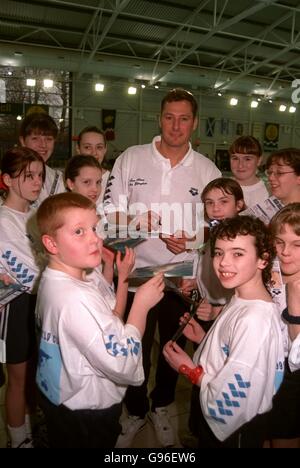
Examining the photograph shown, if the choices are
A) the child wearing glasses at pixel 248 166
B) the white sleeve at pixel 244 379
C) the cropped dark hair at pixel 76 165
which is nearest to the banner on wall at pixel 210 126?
the child wearing glasses at pixel 248 166

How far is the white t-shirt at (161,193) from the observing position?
229 cm

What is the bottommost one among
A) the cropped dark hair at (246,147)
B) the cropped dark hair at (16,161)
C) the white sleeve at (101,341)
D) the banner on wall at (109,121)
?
the white sleeve at (101,341)

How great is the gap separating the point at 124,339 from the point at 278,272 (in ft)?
2.74

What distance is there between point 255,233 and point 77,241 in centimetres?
74

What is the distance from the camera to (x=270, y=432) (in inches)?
67.5

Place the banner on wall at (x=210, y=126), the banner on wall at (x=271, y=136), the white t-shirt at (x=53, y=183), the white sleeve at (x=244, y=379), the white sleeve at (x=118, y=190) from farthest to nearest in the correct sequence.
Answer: the banner on wall at (x=271, y=136)
the banner on wall at (x=210, y=126)
the white t-shirt at (x=53, y=183)
the white sleeve at (x=118, y=190)
the white sleeve at (x=244, y=379)

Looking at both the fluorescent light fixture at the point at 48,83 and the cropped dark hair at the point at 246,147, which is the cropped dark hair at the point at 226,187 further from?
the fluorescent light fixture at the point at 48,83

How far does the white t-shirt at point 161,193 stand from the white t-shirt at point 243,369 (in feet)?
3.12

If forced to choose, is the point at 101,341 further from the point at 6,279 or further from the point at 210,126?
the point at 210,126

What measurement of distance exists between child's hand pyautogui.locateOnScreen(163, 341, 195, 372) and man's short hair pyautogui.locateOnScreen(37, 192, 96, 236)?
2.36 ft

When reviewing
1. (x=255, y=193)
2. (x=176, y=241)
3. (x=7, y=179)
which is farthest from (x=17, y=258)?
(x=255, y=193)

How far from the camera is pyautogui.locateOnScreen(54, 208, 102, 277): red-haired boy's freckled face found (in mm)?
1392
